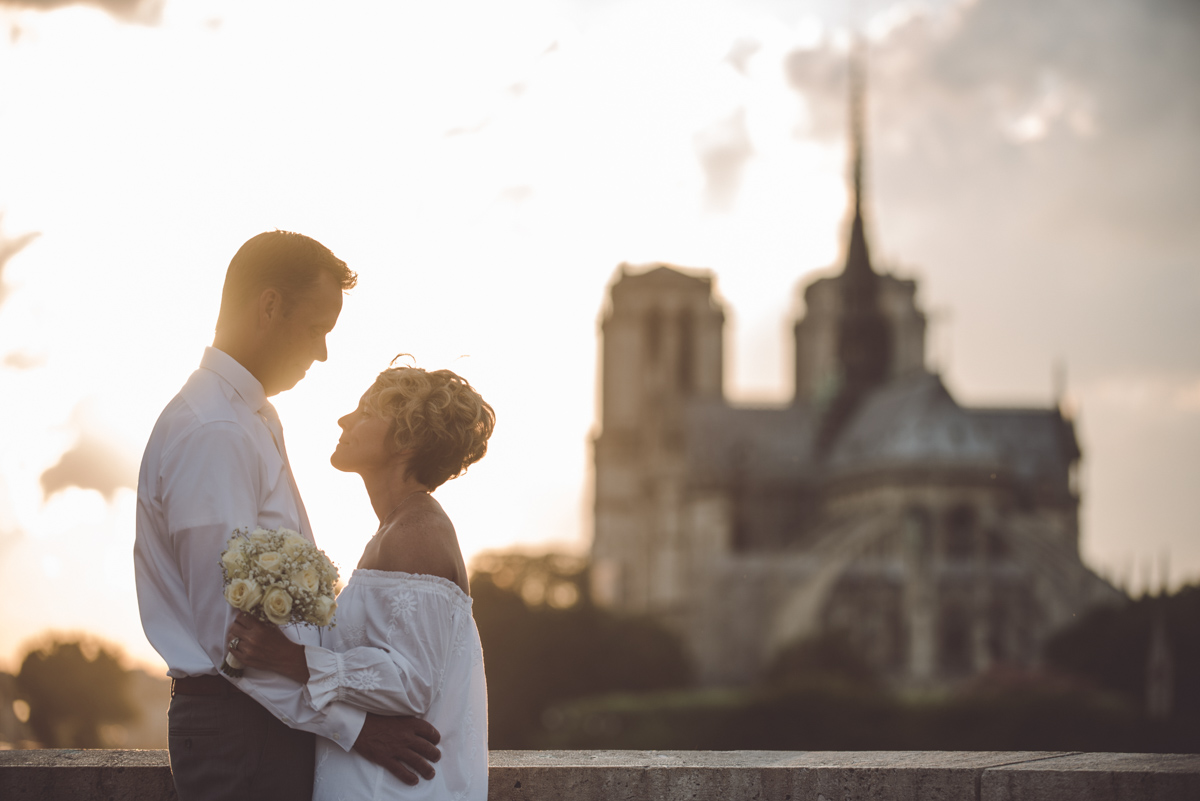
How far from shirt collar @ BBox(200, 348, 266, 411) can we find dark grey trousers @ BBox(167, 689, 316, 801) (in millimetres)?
883

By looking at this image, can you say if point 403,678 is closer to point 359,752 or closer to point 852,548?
point 359,752

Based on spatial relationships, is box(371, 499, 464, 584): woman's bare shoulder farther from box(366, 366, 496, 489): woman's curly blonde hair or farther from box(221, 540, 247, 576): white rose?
box(221, 540, 247, 576): white rose

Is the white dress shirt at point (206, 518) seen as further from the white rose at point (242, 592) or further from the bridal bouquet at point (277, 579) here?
the white rose at point (242, 592)

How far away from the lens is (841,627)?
6391cm

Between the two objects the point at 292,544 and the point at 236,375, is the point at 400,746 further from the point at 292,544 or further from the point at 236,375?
the point at 236,375

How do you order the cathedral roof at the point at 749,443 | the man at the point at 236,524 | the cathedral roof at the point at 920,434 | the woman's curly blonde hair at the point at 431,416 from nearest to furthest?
1. the man at the point at 236,524
2. the woman's curly blonde hair at the point at 431,416
3. the cathedral roof at the point at 920,434
4. the cathedral roof at the point at 749,443

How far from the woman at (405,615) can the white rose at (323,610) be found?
146 millimetres

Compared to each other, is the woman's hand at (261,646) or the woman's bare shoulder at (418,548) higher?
the woman's bare shoulder at (418,548)

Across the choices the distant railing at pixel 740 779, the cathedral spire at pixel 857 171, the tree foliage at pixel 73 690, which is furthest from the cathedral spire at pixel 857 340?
the distant railing at pixel 740 779

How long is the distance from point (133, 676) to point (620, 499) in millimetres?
34576

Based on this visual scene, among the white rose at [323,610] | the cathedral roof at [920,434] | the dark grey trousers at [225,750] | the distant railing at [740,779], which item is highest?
the cathedral roof at [920,434]

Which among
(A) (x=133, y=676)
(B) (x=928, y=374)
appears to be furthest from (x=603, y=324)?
(A) (x=133, y=676)

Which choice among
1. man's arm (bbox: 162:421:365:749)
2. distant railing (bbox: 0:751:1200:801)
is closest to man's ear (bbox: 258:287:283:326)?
man's arm (bbox: 162:421:365:749)

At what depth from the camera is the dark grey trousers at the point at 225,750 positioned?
3.74 meters
